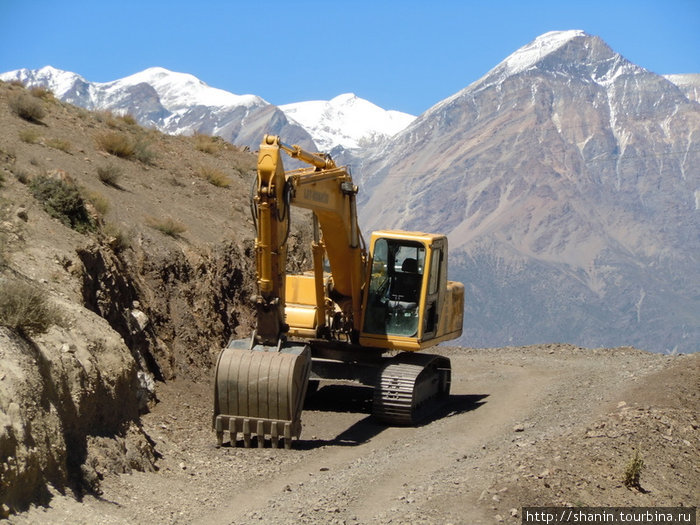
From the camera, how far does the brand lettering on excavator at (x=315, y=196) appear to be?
14642 mm

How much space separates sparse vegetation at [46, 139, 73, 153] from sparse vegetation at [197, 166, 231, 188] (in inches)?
180

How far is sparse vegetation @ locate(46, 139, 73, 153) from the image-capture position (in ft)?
69.5

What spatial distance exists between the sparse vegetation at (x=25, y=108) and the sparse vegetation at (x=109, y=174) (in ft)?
9.81

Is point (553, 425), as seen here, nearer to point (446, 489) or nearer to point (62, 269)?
point (446, 489)

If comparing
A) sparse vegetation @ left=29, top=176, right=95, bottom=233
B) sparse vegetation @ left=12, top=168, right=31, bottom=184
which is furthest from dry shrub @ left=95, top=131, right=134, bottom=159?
sparse vegetation @ left=29, top=176, right=95, bottom=233

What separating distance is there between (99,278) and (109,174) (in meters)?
5.75

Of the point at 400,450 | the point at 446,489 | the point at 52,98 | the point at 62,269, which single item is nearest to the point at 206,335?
the point at 62,269

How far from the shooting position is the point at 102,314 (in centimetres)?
1510

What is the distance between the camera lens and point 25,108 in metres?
22.8

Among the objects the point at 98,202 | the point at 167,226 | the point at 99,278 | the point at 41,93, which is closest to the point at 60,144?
the point at 167,226

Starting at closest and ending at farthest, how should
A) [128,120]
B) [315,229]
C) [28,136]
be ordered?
[315,229], [28,136], [128,120]

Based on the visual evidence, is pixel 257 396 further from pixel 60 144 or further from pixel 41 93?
pixel 41 93

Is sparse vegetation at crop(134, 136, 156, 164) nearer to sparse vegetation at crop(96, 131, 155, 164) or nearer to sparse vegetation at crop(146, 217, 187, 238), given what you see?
sparse vegetation at crop(96, 131, 155, 164)

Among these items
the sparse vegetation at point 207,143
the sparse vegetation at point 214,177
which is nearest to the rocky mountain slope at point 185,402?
the sparse vegetation at point 214,177
